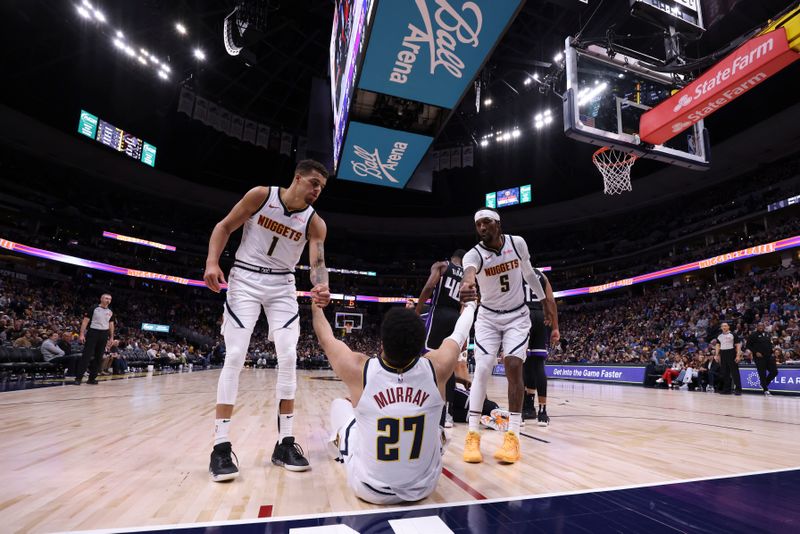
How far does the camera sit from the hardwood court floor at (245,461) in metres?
2.15

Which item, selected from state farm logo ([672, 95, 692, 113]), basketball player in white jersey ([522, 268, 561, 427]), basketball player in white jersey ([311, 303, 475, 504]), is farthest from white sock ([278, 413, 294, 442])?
state farm logo ([672, 95, 692, 113])

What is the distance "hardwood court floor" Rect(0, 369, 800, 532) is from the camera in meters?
2.15

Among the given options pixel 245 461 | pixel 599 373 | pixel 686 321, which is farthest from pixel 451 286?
pixel 686 321

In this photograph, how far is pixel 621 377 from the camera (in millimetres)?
17109

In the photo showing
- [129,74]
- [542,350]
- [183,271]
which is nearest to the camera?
[542,350]

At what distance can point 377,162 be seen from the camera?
12.9 meters

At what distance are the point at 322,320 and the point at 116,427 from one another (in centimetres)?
352

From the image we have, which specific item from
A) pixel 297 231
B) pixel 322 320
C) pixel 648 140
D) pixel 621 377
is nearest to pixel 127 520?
pixel 322 320

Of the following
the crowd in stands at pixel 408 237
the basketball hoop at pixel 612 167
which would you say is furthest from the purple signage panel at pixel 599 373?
the crowd in stands at pixel 408 237

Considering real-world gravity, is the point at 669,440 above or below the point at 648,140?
below

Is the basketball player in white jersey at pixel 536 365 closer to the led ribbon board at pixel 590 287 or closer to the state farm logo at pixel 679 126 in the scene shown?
the state farm logo at pixel 679 126

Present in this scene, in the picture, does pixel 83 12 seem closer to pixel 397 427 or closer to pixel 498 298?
pixel 498 298

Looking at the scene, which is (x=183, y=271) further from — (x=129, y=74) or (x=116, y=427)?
(x=116, y=427)

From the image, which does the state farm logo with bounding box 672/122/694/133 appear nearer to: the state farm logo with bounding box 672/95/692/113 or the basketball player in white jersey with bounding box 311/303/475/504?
the state farm logo with bounding box 672/95/692/113
